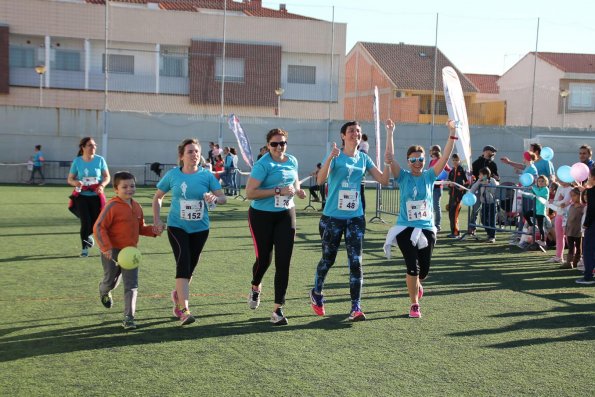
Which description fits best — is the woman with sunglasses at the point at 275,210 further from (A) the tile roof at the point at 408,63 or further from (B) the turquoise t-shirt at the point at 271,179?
(A) the tile roof at the point at 408,63

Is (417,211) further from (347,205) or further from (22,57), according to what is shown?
(22,57)

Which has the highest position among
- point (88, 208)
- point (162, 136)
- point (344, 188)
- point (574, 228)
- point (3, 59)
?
point (3, 59)

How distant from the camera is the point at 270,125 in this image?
1358 inches

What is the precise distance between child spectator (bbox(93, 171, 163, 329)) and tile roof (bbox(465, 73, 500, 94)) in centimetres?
4436

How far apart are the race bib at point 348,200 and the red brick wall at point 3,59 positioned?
31119 millimetres

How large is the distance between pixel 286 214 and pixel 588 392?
10.9 ft

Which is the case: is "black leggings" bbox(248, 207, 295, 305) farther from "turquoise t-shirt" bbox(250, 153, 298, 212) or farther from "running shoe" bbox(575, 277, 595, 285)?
"running shoe" bbox(575, 277, 595, 285)

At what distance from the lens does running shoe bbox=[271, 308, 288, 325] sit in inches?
302

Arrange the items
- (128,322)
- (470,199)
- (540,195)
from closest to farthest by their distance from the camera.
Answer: (128,322), (540,195), (470,199)

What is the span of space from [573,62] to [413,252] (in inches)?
1578

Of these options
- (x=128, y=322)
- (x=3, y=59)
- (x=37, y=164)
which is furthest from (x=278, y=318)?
(x=3, y=59)

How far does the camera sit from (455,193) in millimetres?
16219

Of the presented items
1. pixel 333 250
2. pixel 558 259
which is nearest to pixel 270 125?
pixel 558 259

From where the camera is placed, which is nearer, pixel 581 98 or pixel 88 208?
pixel 88 208
